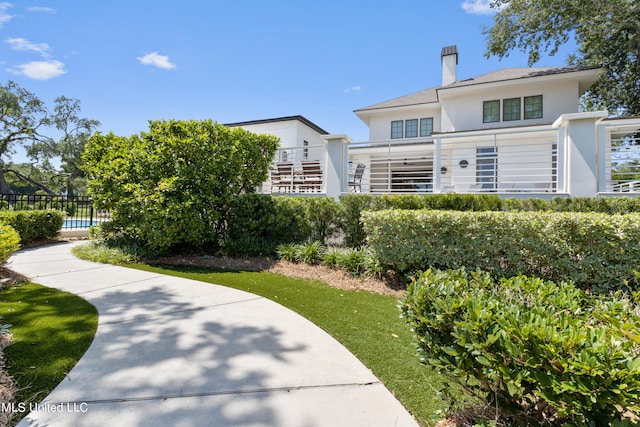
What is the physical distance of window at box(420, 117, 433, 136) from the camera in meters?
16.5

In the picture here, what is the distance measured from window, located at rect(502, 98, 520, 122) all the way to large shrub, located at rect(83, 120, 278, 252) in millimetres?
13025

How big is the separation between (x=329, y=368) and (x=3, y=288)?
16.8 ft

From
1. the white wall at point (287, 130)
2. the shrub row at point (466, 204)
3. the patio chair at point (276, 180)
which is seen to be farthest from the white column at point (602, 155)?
the white wall at point (287, 130)

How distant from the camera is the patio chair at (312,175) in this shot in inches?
413

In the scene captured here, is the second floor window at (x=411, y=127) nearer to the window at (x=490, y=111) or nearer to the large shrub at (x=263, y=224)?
the window at (x=490, y=111)

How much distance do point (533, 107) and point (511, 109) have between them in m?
0.87

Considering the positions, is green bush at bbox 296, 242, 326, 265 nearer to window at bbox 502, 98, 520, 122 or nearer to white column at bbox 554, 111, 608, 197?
white column at bbox 554, 111, 608, 197

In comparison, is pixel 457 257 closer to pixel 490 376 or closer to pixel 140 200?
pixel 490 376

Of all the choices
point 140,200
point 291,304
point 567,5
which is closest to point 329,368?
point 291,304

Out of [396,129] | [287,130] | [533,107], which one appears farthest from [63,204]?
[533,107]

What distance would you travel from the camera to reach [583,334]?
1.28 m

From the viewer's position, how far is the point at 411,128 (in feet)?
55.6

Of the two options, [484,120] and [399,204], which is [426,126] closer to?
[484,120]

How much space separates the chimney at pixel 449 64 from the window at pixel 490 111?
11.7 ft
